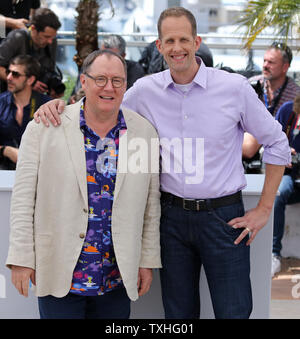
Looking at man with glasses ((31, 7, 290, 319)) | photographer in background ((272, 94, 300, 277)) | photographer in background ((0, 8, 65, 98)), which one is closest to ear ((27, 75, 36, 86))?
photographer in background ((0, 8, 65, 98))

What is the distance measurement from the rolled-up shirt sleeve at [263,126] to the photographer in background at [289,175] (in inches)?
108

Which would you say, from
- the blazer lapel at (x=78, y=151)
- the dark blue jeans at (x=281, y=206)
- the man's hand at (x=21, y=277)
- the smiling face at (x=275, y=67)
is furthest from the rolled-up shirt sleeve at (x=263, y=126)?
the smiling face at (x=275, y=67)

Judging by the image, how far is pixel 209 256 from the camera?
103 inches

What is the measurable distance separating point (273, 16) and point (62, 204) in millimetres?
4904

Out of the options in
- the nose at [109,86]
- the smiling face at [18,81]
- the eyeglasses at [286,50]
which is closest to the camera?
the nose at [109,86]

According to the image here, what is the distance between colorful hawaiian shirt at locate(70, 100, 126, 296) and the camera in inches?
95.1

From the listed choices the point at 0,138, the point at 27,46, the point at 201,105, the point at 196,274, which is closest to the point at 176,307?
the point at 196,274

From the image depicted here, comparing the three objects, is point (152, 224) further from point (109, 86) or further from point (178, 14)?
point (178, 14)

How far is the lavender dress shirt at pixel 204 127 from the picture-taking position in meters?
2.55

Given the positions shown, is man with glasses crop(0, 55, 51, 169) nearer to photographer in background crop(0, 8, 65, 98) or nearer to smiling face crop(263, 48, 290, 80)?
photographer in background crop(0, 8, 65, 98)

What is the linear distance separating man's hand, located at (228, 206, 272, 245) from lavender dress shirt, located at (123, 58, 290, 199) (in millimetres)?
148

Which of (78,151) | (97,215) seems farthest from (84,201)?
(78,151)

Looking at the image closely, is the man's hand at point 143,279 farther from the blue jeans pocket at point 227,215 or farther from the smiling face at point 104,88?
the smiling face at point 104,88


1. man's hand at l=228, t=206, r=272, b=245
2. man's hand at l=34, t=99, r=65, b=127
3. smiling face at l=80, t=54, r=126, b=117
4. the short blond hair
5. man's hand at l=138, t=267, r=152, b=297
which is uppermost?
the short blond hair
